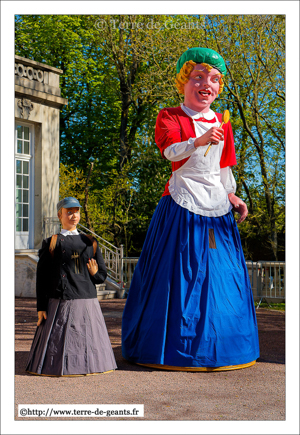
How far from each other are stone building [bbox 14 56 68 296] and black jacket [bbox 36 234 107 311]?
831cm

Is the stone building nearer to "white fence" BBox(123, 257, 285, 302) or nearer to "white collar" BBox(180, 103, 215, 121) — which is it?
"white fence" BBox(123, 257, 285, 302)

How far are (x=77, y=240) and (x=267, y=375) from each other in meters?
2.00

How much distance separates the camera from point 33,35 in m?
16.9

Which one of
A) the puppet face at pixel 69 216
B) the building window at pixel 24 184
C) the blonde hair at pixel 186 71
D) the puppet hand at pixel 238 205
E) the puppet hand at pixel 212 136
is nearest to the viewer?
the puppet hand at pixel 212 136

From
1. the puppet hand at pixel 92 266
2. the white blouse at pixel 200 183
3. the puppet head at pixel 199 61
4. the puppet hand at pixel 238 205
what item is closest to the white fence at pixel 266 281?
the puppet hand at pixel 238 205

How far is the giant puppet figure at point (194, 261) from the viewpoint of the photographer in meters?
4.52

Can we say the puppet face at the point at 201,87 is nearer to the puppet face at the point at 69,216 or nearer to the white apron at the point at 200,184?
the white apron at the point at 200,184

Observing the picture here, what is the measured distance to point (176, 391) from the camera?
3994mm

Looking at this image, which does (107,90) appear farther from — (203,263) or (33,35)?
(203,263)

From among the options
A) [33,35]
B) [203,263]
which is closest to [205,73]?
[203,263]

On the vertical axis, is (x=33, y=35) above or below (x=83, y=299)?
above

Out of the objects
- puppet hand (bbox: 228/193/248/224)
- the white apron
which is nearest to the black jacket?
the white apron

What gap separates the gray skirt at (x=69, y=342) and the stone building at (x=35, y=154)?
→ 27.4ft

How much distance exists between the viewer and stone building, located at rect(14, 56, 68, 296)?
12.7 metres
